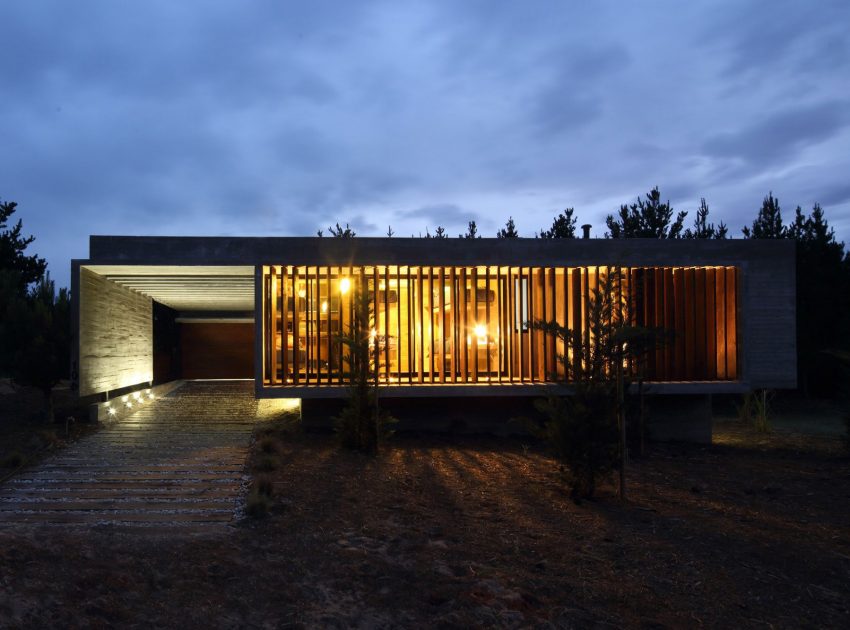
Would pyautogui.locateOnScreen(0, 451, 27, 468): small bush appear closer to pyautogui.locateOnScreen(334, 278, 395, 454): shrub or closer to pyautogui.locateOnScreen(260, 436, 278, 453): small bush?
pyautogui.locateOnScreen(260, 436, 278, 453): small bush

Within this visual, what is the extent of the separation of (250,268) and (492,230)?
Result: 23535mm

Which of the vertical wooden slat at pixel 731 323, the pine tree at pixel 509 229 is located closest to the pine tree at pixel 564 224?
the pine tree at pixel 509 229

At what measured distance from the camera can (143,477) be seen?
6.72 metres

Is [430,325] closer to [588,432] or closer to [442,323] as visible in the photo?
[442,323]

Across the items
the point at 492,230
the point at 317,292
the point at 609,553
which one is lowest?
the point at 609,553

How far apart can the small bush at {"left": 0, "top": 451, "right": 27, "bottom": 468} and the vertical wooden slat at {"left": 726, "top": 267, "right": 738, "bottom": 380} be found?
10.8 m

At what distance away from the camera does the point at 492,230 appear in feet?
105

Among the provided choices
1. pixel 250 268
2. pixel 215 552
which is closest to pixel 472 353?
pixel 250 268

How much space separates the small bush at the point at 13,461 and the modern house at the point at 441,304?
2128 millimetres

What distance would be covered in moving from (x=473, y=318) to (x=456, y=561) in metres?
5.36

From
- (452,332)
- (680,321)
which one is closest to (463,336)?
(452,332)

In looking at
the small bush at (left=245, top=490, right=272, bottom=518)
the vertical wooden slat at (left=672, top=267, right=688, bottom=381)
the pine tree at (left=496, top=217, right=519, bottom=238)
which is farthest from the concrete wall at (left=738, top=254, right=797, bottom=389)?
the pine tree at (left=496, top=217, right=519, bottom=238)

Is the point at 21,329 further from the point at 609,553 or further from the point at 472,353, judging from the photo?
the point at 609,553

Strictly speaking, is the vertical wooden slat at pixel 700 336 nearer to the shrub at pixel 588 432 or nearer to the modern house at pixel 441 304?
the modern house at pixel 441 304
